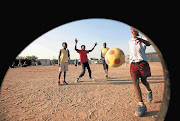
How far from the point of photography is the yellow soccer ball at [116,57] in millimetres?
3344

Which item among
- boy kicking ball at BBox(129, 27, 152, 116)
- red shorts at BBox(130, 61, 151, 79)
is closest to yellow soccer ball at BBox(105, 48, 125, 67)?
boy kicking ball at BBox(129, 27, 152, 116)

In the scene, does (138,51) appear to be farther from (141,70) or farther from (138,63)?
(141,70)

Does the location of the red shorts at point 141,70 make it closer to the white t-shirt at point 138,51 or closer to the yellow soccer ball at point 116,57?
the white t-shirt at point 138,51

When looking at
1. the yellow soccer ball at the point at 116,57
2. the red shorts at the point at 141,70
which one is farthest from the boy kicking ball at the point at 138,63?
the yellow soccer ball at the point at 116,57

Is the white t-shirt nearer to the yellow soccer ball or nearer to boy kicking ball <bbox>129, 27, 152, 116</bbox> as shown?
boy kicking ball <bbox>129, 27, 152, 116</bbox>

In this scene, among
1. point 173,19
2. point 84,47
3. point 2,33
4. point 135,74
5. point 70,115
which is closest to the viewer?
point 2,33

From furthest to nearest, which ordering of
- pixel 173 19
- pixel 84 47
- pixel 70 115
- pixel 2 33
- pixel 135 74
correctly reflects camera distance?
pixel 84 47, pixel 135 74, pixel 70 115, pixel 173 19, pixel 2 33

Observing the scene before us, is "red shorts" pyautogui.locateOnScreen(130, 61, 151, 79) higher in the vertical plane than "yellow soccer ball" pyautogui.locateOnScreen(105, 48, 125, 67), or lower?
lower

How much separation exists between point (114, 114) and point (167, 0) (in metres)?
2.19

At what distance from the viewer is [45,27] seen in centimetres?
104

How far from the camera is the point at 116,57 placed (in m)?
3.37

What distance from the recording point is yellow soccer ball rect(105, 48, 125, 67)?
3.34 metres

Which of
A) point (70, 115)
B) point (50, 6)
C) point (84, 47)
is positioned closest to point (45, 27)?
point (50, 6)

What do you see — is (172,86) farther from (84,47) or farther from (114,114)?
(84,47)
